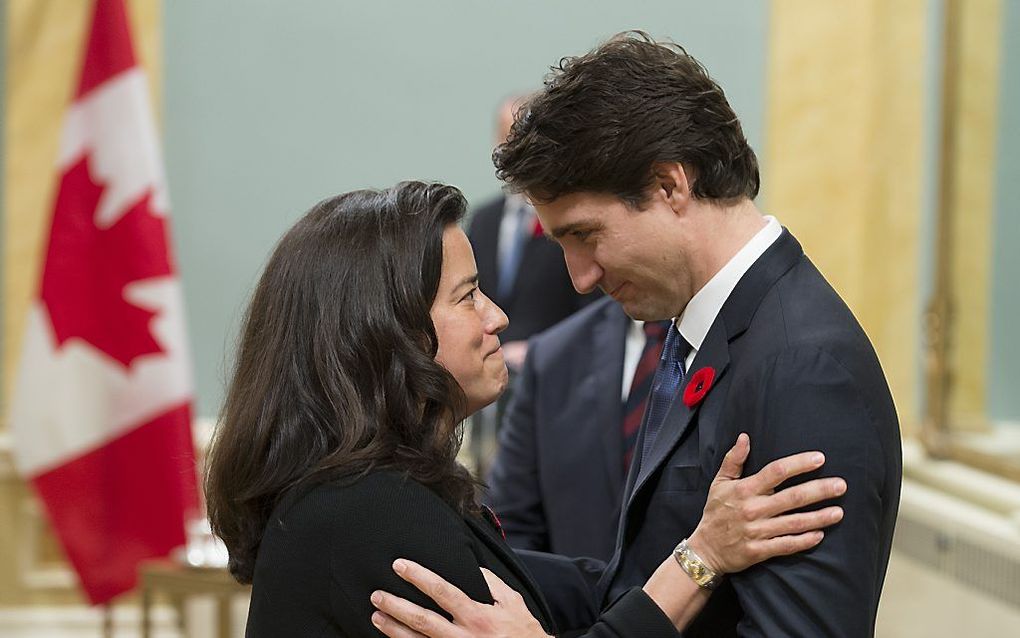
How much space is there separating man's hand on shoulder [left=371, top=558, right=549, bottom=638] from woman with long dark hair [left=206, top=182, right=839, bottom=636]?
0.07ft

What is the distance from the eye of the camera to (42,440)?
5129mm

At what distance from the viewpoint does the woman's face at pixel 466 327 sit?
6.85ft

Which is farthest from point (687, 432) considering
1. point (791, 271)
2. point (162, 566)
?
point (162, 566)

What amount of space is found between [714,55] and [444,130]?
4.15 ft

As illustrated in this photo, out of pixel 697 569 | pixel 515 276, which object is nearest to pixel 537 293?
pixel 515 276

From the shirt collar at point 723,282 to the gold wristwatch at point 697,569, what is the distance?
34 cm

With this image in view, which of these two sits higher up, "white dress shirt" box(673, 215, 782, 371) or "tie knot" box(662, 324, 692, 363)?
"white dress shirt" box(673, 215, 782, 371)

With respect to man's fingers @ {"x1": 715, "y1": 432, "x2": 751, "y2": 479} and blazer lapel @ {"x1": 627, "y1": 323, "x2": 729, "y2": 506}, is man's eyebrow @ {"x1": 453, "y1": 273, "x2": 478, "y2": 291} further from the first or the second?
man's fingers @ {"x1": 715, "y1": 432, "x2": 751, "y2": 479}

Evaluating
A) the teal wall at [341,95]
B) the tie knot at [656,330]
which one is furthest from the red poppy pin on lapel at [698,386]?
the teal wall at [341,95]

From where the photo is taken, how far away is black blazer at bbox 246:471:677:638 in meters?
1.87

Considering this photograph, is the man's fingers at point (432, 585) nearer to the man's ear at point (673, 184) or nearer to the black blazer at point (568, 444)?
the man's ear at point (673, 184)

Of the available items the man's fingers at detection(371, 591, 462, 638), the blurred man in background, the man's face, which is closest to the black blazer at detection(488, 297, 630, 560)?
the man's face

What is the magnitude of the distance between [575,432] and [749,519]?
43.7 inches

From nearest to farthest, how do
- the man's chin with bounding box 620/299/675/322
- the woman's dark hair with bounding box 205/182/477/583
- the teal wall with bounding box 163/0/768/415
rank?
the woman's dark hair with bounding box 205/182/477/583, the man's chin with bounding box 620/299/675/322, the teal wall with bounding box 163/0/768/415
